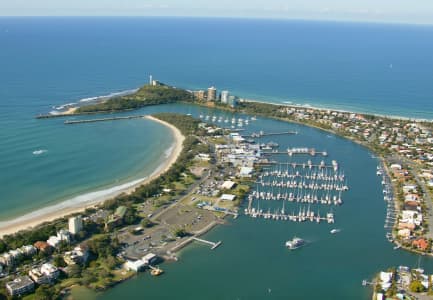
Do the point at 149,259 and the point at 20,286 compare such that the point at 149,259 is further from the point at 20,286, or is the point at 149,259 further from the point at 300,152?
the point at 300,152

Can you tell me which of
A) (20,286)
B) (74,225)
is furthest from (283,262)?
(20,286)

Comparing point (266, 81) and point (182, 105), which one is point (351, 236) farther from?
point (266, 81)

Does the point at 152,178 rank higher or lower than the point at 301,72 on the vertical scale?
lower

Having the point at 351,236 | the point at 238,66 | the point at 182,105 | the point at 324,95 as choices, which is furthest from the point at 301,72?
the point at 351,236

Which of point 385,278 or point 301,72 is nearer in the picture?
point 385,278

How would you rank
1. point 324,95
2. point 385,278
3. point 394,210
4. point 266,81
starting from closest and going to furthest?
point 385,278
point 394,210
point 324,95
point 266,81

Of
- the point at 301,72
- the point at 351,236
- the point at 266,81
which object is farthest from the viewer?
the point at 301,72
